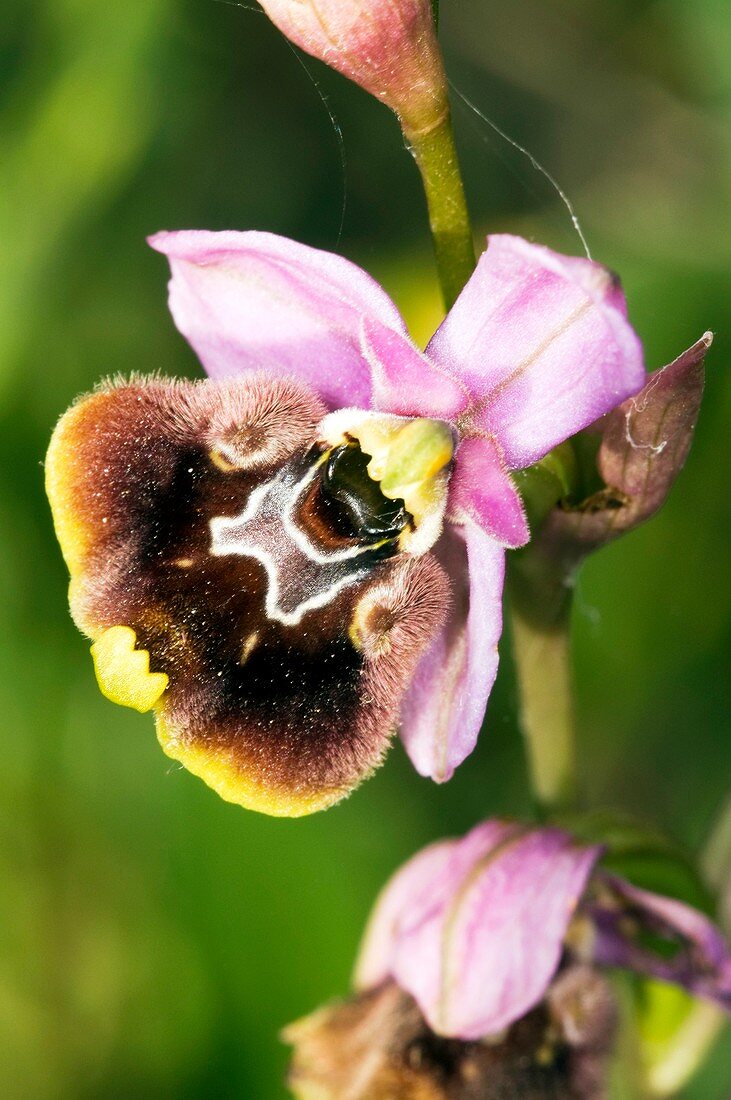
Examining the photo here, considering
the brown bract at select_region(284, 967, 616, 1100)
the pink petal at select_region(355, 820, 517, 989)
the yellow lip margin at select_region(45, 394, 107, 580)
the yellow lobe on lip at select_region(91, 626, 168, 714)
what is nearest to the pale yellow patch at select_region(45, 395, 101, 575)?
the yellow lip margin at select_region(45, 394, 107, 580)

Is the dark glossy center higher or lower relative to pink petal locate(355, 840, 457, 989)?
higher

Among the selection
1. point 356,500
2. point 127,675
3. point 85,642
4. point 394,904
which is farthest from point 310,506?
point 85,642

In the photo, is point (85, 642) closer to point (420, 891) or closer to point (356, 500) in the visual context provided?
point (420, 891)

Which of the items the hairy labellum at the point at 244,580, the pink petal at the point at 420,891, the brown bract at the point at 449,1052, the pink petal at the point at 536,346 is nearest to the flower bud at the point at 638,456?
the pink petal at the point at 536,346

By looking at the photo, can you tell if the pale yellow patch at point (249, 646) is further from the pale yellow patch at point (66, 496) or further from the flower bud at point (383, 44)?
the flower bud at point (383, 44)

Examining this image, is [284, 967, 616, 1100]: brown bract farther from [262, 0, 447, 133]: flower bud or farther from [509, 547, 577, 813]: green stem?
[262, 0, 447, 133]: flower bud

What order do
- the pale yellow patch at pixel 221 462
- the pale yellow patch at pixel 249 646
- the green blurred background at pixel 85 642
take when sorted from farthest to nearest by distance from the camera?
the green blurred background at pixel 85 642, the pale yellow patch at pixel 221 462, the pale yellow patch at pixel 249 646

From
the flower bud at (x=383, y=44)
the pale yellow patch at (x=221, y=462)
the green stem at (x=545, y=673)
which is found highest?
the flower bud at (x=383, y=44)

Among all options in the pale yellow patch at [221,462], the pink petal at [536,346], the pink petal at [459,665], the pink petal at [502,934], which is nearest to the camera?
the pink petal at [536,346]
